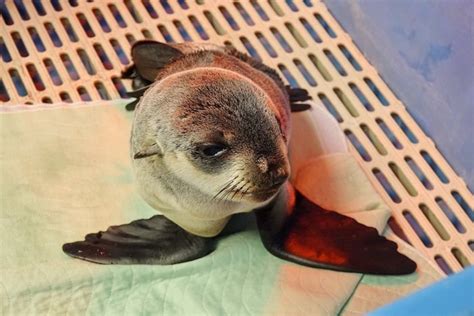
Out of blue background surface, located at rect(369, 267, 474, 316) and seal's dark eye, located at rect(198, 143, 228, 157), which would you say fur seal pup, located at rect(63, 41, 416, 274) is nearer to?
seal's dark eye, located at rect(198, 143, 228, 157)

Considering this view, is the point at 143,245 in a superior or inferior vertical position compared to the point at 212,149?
inferior

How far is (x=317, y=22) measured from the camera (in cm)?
208

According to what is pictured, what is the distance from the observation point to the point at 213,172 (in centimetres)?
118

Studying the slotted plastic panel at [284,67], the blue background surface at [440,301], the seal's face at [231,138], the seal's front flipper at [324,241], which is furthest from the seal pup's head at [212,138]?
the slotted plastic panel at [284,67]

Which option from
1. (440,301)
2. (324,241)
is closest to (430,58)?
(324,241)

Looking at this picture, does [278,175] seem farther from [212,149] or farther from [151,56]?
[151,56]

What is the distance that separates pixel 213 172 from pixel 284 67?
0.85m

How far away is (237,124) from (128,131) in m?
0.63

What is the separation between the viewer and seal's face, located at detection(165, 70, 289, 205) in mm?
1146

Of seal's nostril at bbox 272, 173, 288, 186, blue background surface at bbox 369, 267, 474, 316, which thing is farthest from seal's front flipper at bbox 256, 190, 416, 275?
blue background surface at bbox 369, 267, 474, 316

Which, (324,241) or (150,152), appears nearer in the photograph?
(150,152)

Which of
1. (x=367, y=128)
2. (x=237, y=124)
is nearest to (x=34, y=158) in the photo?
(x=237, y=124)

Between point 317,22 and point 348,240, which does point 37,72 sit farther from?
point 348,240

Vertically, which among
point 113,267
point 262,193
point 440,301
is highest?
point 440,301
